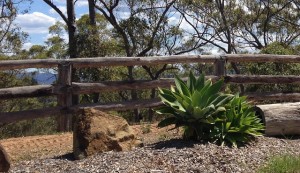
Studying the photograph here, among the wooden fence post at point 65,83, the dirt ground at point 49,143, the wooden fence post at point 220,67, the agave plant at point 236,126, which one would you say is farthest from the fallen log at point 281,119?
the wooden fence post at point 65,83

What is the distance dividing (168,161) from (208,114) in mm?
1050

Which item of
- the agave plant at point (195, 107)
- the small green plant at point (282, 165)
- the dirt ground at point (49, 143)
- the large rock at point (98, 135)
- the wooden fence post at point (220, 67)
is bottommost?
the dirt ground at point (49, 143)

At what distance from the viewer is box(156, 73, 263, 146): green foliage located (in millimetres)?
6352

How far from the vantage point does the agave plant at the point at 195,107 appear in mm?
6332

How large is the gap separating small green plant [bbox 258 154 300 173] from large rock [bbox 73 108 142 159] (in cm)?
178

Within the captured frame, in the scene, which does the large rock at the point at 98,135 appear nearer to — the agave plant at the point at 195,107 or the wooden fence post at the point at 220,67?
the agave plant at the point at 195,107

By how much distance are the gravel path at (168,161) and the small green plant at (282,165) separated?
0.15 metres

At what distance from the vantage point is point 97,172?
17.4ft

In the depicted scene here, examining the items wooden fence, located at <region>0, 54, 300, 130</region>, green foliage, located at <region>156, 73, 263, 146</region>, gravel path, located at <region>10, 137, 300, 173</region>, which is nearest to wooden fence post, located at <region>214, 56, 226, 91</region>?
wooden fence, located at <region>0, 54, 300, 130</region>

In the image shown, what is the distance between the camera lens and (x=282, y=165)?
17.4 feet

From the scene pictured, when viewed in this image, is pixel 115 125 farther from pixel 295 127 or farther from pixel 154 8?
pixel 154 8

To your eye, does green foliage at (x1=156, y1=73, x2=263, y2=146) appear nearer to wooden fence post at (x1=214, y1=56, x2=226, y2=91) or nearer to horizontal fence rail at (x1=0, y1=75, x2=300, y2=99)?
horizontal fence rail at (x1=0, y1=75, x2=300, y2=99)

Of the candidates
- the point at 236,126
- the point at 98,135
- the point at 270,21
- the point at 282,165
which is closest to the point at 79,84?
the point at 98,135

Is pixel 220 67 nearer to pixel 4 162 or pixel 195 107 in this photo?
pixel 195 107
